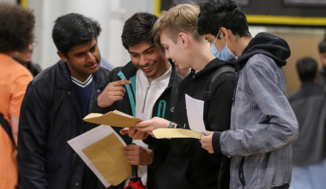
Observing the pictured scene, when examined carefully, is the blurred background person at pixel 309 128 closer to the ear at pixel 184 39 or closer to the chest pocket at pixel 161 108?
the chest pocket at pixel 161 108

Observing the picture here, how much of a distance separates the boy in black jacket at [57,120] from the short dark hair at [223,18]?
0.88 metres

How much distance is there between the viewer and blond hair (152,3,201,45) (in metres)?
2.02

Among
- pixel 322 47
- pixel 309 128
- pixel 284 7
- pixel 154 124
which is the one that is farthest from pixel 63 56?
pixel 309 128

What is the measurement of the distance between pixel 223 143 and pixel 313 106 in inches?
151

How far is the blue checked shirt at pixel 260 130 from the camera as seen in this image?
1.51 metres

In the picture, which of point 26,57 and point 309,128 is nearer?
Answer: point 26,57

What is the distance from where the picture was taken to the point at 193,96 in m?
1.94

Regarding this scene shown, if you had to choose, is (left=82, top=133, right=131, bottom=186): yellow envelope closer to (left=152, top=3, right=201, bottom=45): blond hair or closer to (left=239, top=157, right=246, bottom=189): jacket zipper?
(left=152, top=3, right=201, bottom=45): blond hair

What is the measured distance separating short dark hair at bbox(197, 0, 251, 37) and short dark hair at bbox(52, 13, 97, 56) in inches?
33.9

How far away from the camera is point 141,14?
2.30 metres

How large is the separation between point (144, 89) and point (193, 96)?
1.58 ft

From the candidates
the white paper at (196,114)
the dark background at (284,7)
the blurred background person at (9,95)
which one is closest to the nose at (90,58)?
the blurred background person at (9,95)

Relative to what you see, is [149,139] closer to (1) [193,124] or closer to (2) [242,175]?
(1) [193,124]

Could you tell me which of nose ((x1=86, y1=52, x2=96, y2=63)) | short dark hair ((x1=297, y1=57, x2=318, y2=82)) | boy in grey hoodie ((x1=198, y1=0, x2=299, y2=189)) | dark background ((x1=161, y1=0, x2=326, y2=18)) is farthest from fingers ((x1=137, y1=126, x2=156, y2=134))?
short dark hair ((x1=297, y1=57, x2=318, y2=82))
